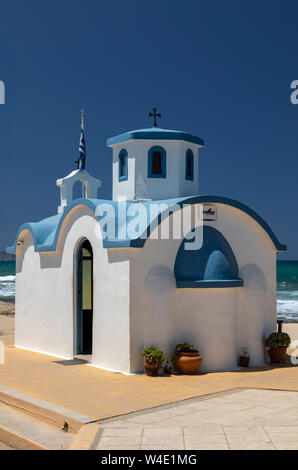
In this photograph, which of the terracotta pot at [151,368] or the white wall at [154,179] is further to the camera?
the white wall at [154,179]

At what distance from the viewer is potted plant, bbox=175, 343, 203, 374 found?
41.7 ft

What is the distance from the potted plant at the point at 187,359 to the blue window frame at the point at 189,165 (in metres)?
5.51

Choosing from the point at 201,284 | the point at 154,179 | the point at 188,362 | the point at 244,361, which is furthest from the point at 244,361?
the point at 154,179

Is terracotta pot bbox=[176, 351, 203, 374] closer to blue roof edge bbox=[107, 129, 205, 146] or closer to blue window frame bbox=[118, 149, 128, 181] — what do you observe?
blue window frame bbox=[118, 149, 128, 181]

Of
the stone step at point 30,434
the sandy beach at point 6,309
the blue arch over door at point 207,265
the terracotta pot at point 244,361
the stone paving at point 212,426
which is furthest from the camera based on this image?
the sandy beach at point 6,309

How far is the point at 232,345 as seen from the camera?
13727 millimetres

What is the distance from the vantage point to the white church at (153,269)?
13.0 metres

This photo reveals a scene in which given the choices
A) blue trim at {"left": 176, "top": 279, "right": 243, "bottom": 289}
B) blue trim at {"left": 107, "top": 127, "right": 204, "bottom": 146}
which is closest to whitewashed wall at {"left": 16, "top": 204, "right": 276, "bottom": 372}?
blue trim at {"left": 176, "top": 279, "right": 243, "bottom": 289}

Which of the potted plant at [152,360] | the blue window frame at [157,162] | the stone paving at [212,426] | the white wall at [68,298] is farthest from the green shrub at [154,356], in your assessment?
the blue window frame at [157,162]

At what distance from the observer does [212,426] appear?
8.61 m

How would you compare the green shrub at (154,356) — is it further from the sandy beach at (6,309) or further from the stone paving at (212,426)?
the sandy beach at (6,309)

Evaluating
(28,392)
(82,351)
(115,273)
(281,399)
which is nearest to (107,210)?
(115,273)
